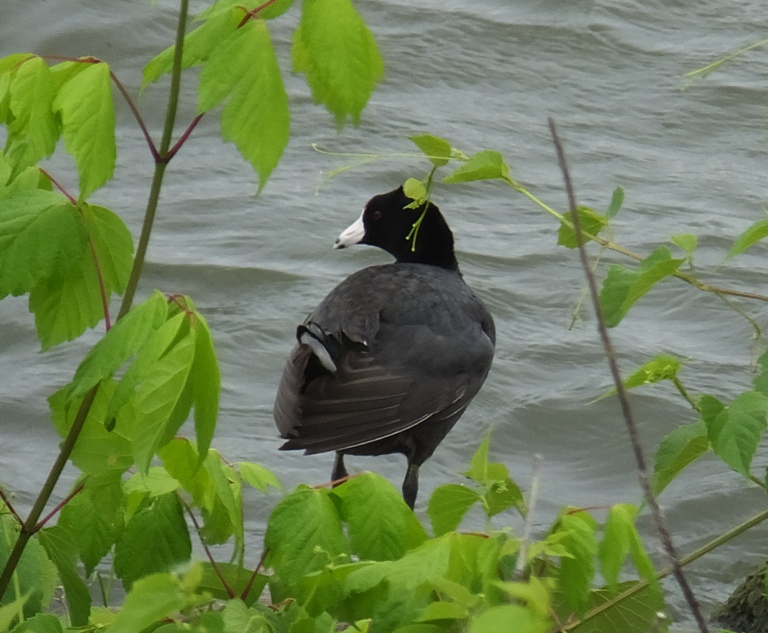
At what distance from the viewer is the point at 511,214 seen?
22.2ft

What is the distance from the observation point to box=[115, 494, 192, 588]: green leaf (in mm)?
2037

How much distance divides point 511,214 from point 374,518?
16.7ft

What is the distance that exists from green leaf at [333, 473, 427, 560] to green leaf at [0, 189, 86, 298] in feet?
1.55

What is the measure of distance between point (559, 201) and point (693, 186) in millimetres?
850

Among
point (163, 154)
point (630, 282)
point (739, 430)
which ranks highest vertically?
point (163, 154)

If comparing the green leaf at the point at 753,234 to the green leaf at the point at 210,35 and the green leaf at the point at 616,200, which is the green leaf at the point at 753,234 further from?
the green leaf at the point at 210,35

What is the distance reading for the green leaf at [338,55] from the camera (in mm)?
1518

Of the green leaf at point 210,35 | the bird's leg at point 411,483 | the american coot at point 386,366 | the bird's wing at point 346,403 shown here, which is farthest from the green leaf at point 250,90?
the bird's leg at point 411,483

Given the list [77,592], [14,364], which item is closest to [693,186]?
[14,364]

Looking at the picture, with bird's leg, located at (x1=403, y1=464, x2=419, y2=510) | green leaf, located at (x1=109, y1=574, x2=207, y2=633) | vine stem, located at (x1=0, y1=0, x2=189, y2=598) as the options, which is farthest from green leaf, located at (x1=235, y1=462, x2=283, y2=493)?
bird's leg, located at (x1=403, y1=464, x2=419, y2=510)

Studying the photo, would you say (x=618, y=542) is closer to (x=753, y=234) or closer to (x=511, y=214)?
(x=753, y=234)

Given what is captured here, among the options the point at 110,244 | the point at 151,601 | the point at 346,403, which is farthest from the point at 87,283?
the point at 346,403

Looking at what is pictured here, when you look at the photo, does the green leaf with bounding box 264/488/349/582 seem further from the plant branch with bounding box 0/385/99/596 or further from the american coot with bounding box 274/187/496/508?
the american coot with bounding box 274/187/496/508

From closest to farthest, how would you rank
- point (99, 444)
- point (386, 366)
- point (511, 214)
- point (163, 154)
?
point (163, 154) → point (99, 444) → point (386, 366) → point (511, 214)
